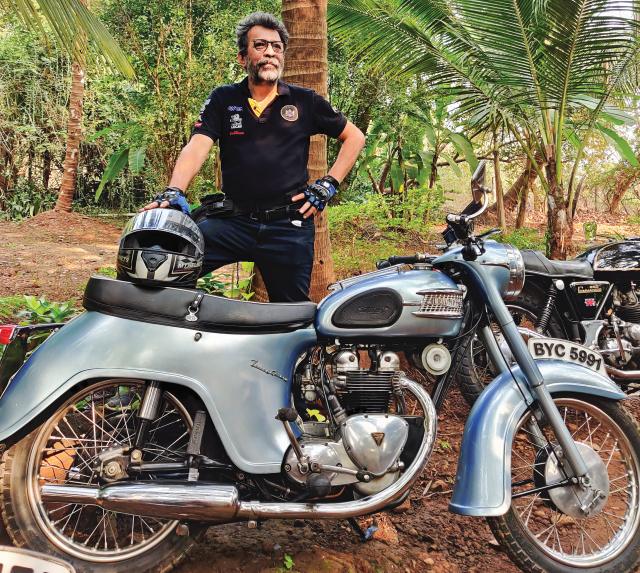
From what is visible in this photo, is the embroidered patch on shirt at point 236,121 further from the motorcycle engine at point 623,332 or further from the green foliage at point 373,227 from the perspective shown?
the motorcycle engine at point 623,332

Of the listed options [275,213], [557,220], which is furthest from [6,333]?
[557,220]

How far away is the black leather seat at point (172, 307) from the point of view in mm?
2223

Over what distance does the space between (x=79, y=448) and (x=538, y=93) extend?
500 centimetres

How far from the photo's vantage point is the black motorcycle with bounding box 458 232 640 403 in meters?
3.99

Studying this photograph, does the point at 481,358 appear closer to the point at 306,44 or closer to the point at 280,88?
the point at 280,88

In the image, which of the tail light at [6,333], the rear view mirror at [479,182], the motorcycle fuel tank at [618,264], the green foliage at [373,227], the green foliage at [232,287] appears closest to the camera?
the tail light at [6,333]

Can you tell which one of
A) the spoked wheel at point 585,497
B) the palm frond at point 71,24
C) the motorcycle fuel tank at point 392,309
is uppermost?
the palm frond at point 71,24

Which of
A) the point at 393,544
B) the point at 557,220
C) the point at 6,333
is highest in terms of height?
the point at 557,220

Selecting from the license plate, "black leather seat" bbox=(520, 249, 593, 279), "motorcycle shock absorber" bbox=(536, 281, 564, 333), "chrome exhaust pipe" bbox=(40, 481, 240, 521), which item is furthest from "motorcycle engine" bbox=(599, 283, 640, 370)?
"chrome exhaust pipe" bbox=(40, 481, 240, 521)

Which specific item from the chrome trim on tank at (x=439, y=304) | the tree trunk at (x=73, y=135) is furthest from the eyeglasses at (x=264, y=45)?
the tree trunk at (x=73, y=135)

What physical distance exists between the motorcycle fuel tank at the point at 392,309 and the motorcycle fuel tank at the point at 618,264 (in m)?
2.18

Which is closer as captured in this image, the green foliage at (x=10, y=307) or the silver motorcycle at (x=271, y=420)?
the silver motorcycle at (x=271, y=420)

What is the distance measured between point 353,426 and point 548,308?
2276 mm

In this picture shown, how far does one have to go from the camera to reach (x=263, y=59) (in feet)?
9.77
